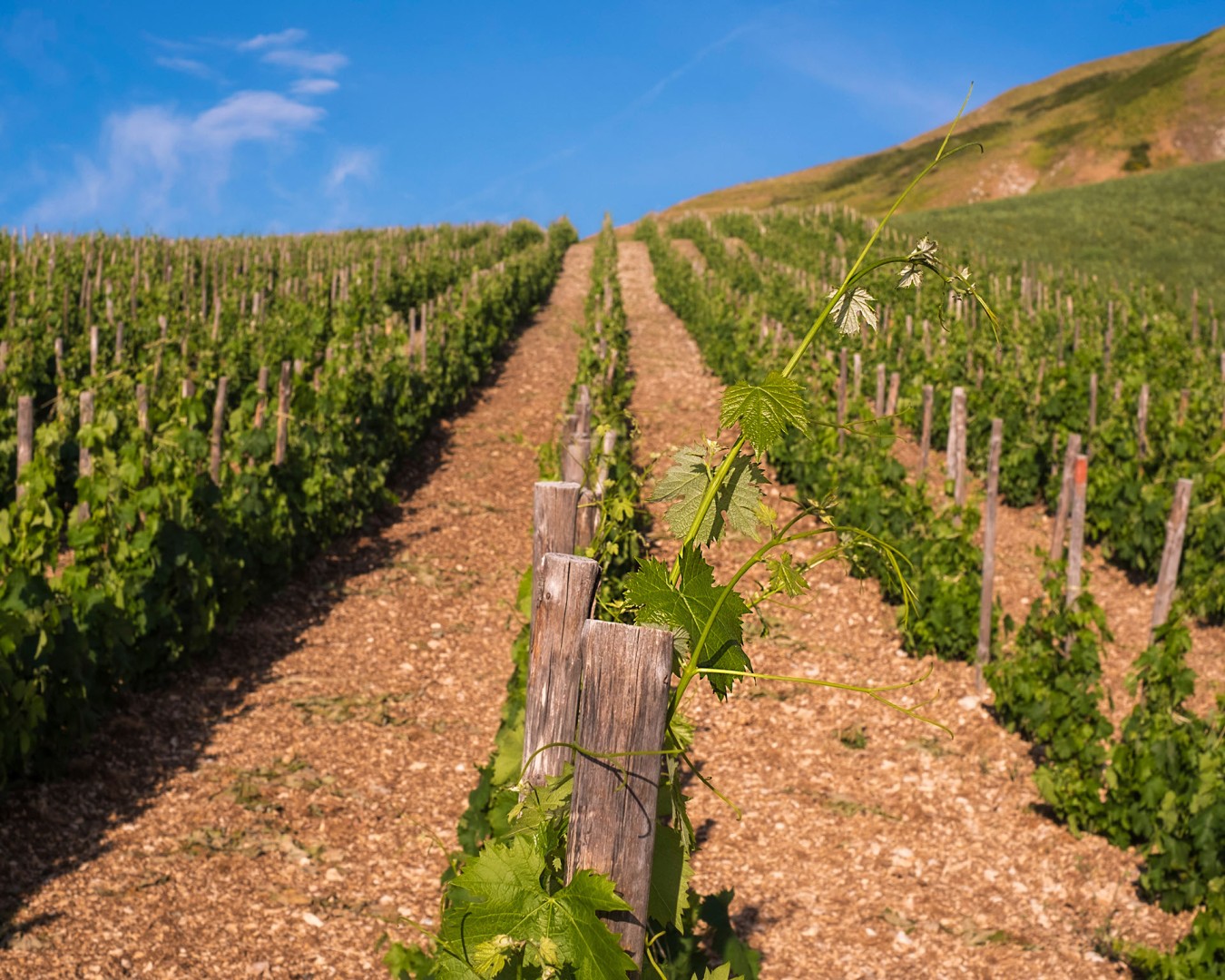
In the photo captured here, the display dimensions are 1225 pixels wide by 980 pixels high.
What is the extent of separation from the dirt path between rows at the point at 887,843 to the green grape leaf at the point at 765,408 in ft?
5.77

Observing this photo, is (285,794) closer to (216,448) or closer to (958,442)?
(216,448)

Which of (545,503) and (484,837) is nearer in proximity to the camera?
(545,503)

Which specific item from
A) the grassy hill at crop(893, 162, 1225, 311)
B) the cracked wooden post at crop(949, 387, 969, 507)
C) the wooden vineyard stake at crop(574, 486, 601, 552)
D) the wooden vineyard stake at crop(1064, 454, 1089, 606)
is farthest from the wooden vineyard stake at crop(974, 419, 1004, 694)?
the grassy hill at crop(893, 162, 1225, 311)

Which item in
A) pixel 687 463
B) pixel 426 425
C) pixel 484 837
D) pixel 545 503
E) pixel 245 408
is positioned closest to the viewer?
pixel 687 463

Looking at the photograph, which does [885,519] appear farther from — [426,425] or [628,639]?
[628,639]

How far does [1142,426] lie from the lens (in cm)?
1098

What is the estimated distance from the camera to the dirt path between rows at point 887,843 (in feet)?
15.5

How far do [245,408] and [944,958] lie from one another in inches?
278

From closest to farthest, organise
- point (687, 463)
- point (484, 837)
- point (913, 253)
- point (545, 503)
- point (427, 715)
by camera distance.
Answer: point (913, 253)
point (687, 463)
point (545, 503)
point (484, 837)
point (427, 715)

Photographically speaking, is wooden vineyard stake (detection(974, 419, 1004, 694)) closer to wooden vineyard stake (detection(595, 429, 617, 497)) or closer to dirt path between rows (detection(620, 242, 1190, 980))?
dirt path between rows (detection(620, 242, 1190, 980))

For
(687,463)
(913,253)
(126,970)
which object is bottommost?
(126,970)

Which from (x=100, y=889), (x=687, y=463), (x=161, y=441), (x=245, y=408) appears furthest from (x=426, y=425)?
(x=687, y=463)

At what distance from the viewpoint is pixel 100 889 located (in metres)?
4.51

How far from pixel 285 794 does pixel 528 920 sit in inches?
170
